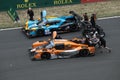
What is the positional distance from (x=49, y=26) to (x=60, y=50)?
5.62 metres

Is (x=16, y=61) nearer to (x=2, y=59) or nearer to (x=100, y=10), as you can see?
(x=2, y=59)

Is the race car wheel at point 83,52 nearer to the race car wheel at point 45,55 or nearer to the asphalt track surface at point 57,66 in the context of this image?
the asphalt track surface at point 57,66

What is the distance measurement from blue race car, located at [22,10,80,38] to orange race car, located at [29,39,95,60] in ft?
14.9

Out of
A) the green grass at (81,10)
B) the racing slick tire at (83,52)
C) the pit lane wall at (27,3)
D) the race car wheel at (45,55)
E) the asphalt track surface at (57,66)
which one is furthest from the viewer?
the pit lane wall at (27,3)

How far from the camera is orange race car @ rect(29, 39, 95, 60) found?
25.4 meters

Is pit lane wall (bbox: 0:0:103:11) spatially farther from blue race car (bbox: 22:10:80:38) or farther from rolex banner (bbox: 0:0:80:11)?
blue race car (bbox: 22:10:80:38)

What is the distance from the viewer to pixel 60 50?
2558cm

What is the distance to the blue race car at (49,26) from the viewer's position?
100ft

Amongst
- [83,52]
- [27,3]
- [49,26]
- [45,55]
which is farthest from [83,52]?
[27,3]

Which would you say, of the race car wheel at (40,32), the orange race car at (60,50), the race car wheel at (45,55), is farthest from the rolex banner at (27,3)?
the race car wheel at (45,55)

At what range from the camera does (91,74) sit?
23031 mm

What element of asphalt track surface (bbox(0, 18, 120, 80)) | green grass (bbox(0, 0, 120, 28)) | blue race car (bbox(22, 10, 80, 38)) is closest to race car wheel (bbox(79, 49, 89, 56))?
asphalt track surface (bbox(0, 18, 120, 80))

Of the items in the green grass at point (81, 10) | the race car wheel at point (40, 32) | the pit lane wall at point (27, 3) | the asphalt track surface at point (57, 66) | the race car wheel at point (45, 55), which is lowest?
the asphalt track surface at point (57, 66)

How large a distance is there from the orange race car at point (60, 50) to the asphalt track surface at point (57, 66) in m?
0.33
